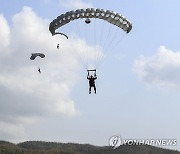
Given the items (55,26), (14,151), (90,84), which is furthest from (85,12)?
(14,151)

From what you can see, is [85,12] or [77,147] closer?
[85,12]

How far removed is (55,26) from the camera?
35.9m

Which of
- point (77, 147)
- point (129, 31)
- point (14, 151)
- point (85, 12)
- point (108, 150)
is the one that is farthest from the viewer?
point (77, 147)

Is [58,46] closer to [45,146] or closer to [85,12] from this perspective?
[85,12]

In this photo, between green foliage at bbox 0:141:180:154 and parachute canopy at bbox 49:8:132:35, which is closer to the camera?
parachute canopy at bbox 49:8:132:35

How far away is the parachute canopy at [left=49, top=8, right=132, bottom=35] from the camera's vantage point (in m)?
34.1

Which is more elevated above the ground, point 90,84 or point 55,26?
point 55,26

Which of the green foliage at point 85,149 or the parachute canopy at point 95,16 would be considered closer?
the parachute canopy at point 95,16

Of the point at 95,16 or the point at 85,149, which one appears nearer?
the point at 95,16

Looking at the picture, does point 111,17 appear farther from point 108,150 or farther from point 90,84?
point 108,150

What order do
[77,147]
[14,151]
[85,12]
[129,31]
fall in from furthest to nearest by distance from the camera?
1. [77,147]
2. [14,151]
3. [129,31]
4. [85,12]

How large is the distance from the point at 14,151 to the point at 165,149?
44194mm

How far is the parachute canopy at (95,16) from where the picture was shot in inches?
1341

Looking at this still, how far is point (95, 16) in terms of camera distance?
34188 millimetres
